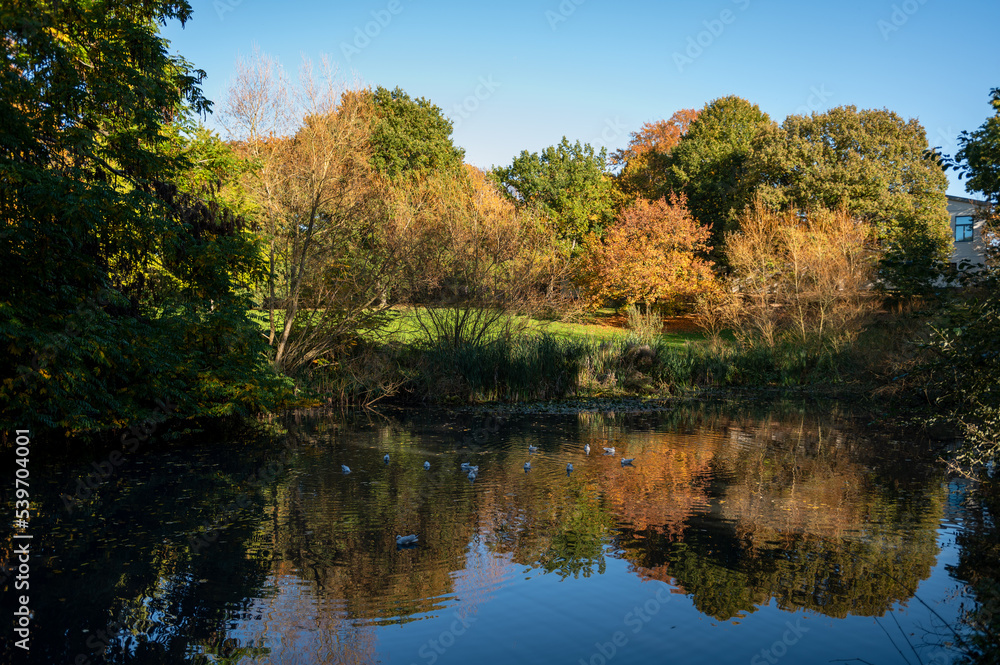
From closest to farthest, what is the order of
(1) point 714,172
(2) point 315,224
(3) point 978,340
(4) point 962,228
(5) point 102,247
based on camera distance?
(3) point 978,340
(5) point 102,247
(2) point 315,224
(1) point 714,172
(4) point 962,228

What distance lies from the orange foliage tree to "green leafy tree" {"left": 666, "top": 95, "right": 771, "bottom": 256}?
2.57 m

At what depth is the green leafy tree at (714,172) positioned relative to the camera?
36344mm

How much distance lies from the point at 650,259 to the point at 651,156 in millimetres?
10759

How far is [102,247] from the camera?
1119 cm

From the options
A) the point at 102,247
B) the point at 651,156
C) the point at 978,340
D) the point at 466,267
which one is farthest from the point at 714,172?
the point at 978,340

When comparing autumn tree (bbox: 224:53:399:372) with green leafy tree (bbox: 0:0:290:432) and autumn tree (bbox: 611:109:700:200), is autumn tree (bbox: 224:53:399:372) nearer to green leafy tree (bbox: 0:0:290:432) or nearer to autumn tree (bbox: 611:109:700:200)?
green leafy tree (bbox: 0:0:290:432)

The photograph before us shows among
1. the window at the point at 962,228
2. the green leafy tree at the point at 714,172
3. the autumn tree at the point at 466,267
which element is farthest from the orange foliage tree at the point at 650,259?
the window at the point at 962,228

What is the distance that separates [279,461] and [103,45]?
6770mm

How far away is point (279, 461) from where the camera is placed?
11.1 meters

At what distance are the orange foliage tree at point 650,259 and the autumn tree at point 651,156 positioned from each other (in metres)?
4.98

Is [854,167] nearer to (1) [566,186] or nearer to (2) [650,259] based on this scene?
(2) [650,259]

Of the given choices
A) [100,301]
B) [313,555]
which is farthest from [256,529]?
[100,301]

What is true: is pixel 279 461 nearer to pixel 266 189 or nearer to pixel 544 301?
pixel 266 189

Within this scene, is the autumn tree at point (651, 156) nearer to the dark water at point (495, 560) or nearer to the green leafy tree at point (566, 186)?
the green leafy tree at point (566, 186)
